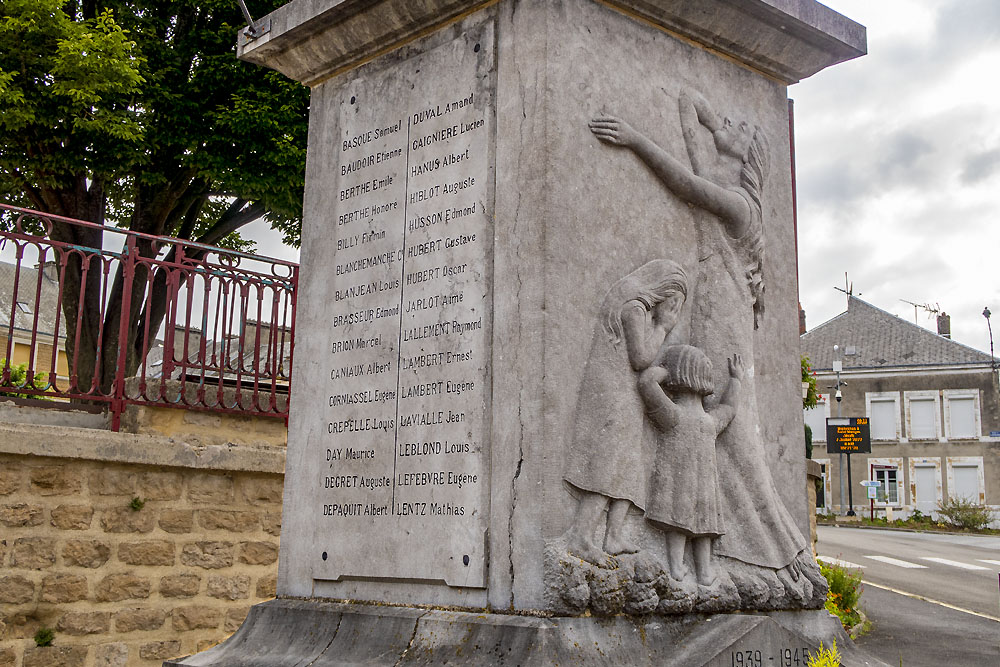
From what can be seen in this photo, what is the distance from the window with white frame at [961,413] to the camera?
47906 millimetres

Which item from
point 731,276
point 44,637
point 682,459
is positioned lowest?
point 44,637

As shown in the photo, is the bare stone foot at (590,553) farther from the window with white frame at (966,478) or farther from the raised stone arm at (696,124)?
the window with white frame at (966,478)

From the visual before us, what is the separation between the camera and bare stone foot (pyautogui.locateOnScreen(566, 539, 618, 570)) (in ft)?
11.6

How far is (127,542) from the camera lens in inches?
280

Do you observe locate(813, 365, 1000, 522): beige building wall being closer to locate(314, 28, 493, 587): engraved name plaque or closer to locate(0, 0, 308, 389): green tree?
locate(0, 0, 308, 389): green tree

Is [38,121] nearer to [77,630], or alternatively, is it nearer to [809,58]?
[77,630]

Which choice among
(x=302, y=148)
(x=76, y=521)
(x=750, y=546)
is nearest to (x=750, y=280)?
(x=750, y=546)

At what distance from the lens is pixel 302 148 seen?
1495 centimetres

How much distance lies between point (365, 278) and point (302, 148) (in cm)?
1098

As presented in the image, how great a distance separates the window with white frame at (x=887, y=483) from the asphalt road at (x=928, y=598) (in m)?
16.2

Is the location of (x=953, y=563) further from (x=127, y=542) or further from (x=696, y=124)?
(x=696, y=124)

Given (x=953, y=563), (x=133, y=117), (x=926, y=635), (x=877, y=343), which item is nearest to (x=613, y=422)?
(x=926, y=635)

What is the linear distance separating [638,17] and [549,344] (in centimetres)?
150

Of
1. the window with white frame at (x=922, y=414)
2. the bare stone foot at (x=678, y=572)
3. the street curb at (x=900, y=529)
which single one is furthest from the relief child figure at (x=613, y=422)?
the window with white frame at (x=922, y=414)
